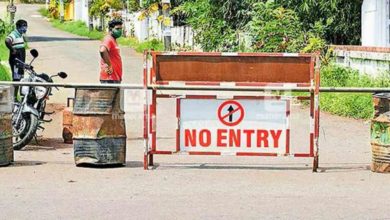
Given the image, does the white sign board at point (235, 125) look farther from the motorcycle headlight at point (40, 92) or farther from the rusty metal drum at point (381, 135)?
the motorcycle headlight at point (40, 92)

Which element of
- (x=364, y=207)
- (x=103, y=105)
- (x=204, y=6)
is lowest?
(x=364, y=207)

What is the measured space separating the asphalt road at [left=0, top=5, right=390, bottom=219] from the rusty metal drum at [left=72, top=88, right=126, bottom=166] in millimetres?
227

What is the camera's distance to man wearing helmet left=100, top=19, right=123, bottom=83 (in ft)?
44.8

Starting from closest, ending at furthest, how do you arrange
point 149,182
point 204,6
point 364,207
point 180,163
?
point 364,207, point 149,182, point 180,163, point 204,6

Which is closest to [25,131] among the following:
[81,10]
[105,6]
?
[105,6]

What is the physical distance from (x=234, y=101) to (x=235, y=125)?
11.5 inches

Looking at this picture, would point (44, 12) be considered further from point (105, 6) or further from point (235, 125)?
point (235, 125)

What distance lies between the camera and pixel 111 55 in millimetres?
13898

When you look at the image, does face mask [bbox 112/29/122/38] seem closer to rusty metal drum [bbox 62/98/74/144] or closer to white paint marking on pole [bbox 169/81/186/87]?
rusty metal drum [bbox 62/98/74/144]

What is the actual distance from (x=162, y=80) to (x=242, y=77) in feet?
3.20

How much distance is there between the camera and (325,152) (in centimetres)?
1317

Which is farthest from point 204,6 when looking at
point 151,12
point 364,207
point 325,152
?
point 364,207

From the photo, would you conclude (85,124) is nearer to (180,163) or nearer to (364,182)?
(180,163)

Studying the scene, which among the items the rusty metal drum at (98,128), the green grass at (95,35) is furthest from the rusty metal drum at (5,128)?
the green grass at (95,35)
